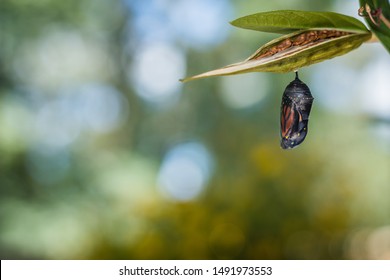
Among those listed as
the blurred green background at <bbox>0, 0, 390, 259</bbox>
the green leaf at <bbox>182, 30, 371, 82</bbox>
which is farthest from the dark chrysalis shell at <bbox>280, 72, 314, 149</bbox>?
the blurred green background at <bbox>0, 0, 390, 259</bbox>

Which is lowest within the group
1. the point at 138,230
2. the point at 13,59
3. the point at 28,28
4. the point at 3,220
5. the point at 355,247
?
the point at 355,247

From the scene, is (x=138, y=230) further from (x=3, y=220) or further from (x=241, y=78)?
(x=241, y=78)

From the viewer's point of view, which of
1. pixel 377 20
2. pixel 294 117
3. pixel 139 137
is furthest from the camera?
pixel 139 137

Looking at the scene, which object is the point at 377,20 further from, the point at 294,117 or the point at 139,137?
the point at 139,137

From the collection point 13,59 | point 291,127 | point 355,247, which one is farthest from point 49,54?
point 291,127

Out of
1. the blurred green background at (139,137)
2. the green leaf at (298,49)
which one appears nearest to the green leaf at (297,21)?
the green leaf at (298,49)

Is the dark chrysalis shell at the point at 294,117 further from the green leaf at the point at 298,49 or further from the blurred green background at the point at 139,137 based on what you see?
the blurred green background at the point at 139,137

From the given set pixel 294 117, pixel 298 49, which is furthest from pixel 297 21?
pixel 294 117
